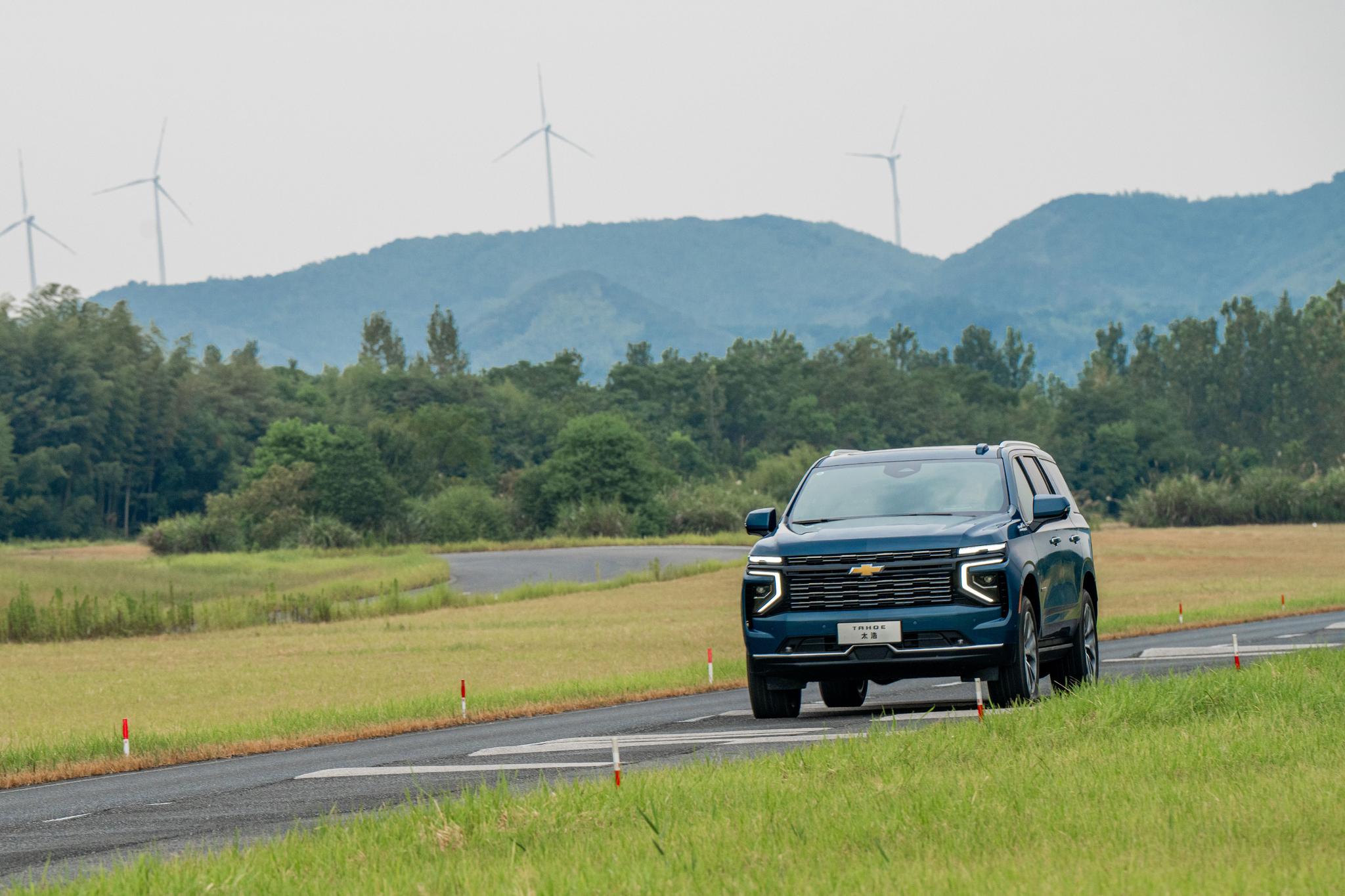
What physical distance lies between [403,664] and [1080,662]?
18.7 m

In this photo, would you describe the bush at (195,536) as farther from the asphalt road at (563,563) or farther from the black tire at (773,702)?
the black tire at (773,702)

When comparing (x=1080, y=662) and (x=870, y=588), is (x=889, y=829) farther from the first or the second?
(x=1080, y=662)

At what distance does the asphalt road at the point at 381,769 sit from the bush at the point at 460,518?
298 feet

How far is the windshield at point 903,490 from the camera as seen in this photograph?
15.9 m

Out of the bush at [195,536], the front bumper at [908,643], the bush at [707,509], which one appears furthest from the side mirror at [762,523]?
the bush at [195,536]

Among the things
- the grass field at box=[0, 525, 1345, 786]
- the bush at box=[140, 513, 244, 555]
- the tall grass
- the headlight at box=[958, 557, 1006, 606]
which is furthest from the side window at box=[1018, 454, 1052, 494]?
the bush at box=[140, 513, 244, 555]

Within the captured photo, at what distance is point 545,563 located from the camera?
7950 centimetres

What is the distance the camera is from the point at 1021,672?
587 inches

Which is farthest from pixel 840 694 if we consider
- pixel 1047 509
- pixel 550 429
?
pixel 550 429

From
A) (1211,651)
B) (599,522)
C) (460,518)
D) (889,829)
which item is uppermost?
(460,518)

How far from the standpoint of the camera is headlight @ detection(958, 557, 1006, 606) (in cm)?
1462

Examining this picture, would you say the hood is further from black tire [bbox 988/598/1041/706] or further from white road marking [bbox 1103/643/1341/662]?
white road marking [bbox 1103/643/1341/662]

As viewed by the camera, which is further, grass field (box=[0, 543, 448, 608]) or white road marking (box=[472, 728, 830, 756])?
grass field (box=[0, 543, 448, 608])

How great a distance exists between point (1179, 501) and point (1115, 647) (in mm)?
83464
